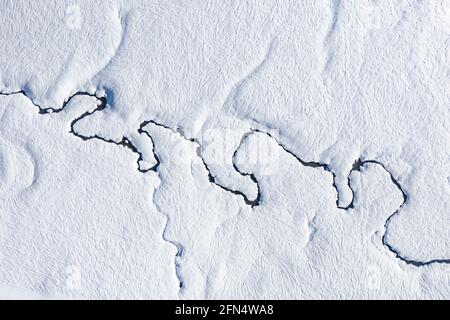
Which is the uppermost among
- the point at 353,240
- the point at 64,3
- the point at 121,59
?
the point at 64,3

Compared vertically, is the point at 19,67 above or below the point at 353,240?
above

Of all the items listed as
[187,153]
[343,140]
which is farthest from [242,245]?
[343,140]

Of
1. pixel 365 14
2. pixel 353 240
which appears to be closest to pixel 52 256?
pixel 353 240

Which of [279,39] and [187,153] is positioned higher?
[279,39]

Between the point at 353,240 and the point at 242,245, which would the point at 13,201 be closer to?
the point at 242,245

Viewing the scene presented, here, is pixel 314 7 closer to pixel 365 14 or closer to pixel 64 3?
pixel 365 14
